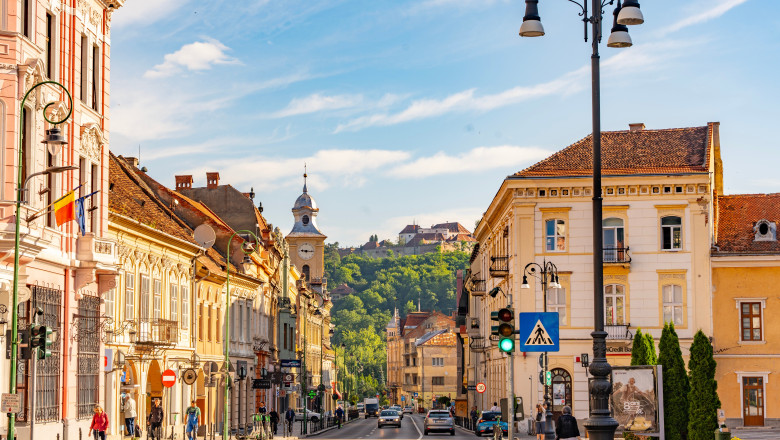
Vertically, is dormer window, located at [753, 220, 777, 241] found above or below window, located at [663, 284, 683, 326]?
above

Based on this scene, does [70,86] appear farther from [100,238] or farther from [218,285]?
[218,285]

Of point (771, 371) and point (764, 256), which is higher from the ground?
point (764, 256)

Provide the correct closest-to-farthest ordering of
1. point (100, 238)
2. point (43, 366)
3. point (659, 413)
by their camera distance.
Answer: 1. point (659, 413)
2. point (43, 366)
3. point (100, 238)

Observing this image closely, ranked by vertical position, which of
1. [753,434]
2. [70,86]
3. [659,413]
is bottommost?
[753,434]

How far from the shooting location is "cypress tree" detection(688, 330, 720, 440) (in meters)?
36.5

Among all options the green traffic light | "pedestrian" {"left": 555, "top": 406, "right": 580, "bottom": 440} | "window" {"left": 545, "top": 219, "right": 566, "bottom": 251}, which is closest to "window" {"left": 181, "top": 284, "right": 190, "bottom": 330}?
"window" {"left": 545, "top": 219, "right": 566, "bottom": 251}

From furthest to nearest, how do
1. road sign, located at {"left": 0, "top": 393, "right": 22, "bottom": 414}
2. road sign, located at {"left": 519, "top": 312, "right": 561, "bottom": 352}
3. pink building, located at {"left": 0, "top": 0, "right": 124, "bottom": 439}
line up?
pink building, located at {"left": 0, "top": 0, "right": 124, "bottom": 439}
road sign, located at {"left": 519, "top": 312, "right": 561, "bottom": 352}
road sign, located at {"left": 0, "top": 393, "right": 22, "bottom": 414}

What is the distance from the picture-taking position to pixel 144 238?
43.0 meters

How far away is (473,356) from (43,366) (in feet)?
223

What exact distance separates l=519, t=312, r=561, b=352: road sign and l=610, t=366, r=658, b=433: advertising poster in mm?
3965

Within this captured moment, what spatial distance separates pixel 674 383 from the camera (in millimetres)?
36688

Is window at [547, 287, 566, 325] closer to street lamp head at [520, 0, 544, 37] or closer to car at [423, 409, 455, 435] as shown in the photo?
car at [423, 409, 455, 435]

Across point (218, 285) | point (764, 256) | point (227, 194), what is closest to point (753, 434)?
point (764, 256)

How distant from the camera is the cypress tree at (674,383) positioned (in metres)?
36.4
